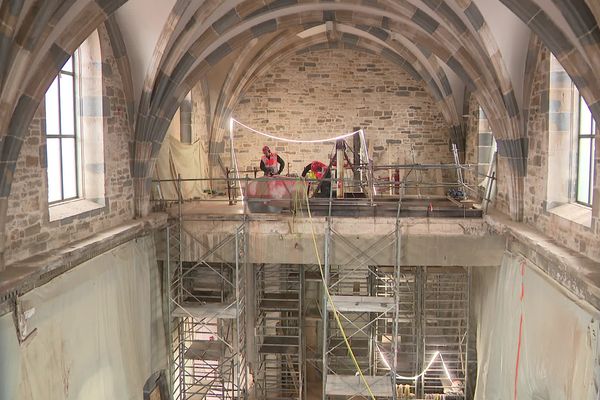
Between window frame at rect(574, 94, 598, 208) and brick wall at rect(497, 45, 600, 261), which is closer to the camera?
brick wall at rect(497, 45, 600, 261)

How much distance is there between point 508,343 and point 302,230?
3288mm

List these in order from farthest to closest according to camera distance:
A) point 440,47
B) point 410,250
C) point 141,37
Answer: point 440,47 → point 410,250 → point 141,37

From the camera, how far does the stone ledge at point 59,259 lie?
5.45 metres

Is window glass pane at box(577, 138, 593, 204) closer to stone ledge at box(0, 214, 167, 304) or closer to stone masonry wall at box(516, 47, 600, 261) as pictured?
stone masonry wall at box(516, 47, 600, 261)

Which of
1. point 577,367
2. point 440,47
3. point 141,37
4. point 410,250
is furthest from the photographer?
point 440,47

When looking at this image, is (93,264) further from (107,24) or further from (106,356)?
(107,24)

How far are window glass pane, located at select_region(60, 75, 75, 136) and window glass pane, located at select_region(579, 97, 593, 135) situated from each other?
6220 mm

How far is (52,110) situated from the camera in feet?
23.6

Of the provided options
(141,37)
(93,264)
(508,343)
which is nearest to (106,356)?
(93,264)

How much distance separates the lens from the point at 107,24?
790 cm

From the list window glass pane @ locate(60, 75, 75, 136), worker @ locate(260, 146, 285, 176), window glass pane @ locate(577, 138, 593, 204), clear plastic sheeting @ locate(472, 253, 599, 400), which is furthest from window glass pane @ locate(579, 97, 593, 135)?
window glass pane @ locate(60, 75, 75, 136)

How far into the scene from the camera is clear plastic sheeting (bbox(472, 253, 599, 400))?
230 inches

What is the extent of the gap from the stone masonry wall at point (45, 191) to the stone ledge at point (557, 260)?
5.33 m

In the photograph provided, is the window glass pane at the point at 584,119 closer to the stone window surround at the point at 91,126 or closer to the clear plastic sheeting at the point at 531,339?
the clear plastic sheeting at the point at 531,339
